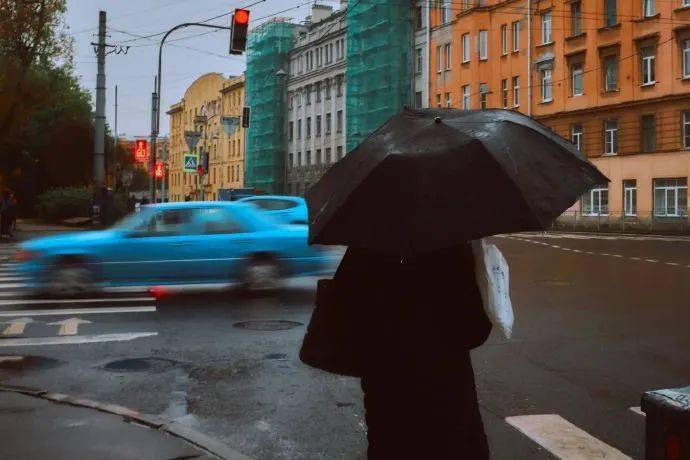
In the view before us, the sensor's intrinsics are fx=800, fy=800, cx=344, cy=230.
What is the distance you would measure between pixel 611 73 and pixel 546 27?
6750 mm

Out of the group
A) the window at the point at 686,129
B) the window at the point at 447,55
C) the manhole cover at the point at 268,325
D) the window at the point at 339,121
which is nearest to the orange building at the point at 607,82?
the window at the point at 686,129

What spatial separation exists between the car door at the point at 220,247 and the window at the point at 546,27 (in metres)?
39.3

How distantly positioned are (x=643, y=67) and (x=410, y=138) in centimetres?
4150

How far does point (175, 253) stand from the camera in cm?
1253

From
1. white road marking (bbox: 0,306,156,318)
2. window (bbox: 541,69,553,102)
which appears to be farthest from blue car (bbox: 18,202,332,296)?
window (bbox: 541,69,553,102)

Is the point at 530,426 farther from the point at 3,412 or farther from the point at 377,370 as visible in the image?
the point at 3,412

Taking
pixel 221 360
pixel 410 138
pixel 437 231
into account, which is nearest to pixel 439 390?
pixel 437 231

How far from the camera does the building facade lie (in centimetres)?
7219

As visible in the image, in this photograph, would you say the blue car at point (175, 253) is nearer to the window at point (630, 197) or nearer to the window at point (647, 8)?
the window at point (630, 197)

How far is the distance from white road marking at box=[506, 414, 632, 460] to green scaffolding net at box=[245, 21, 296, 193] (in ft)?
236

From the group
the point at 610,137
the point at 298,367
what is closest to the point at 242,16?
the point at 298,367

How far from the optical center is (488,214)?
2965mm

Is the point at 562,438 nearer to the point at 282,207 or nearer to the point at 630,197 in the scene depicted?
the point at 282,207

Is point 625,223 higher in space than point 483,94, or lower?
lower
